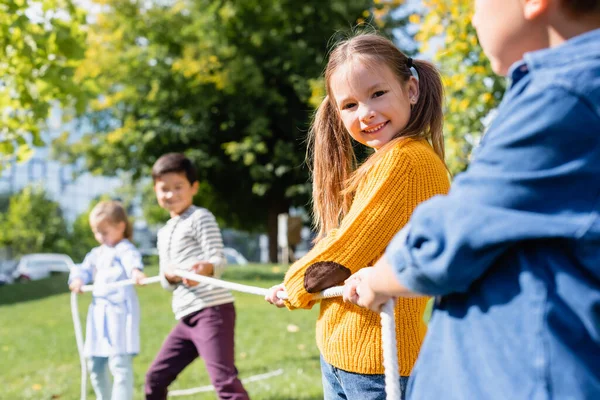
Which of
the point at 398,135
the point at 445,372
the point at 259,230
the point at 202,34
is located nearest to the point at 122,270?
the point at 398,135

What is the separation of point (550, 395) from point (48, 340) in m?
8.11

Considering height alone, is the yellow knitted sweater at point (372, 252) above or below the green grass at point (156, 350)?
above

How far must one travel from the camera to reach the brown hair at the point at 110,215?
4348 mm

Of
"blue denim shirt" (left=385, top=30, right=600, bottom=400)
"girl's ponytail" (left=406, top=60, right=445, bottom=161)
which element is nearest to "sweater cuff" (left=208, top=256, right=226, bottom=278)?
"girl's ponytail" (left=406, top=60, right=445, bottom=161)

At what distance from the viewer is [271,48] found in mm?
19469

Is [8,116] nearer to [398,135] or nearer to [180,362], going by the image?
[180,362]

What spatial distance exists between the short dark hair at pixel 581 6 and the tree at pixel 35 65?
4.68 metres

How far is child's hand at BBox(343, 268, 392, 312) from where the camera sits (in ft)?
4.63

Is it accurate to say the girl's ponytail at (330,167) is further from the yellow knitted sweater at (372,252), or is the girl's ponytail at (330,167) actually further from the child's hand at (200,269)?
the child's hand at (200,269)

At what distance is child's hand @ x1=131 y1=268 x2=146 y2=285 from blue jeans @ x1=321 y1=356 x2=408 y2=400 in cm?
194

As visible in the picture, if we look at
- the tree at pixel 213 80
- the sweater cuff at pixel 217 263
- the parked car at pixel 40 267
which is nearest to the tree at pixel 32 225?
the parked car at pixel 40 267

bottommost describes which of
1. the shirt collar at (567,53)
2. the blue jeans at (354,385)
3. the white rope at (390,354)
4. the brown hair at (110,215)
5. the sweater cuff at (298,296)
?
the blue jeans at (354,385)

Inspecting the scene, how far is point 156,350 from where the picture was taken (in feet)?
22.8

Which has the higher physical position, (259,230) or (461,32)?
(461,32)
